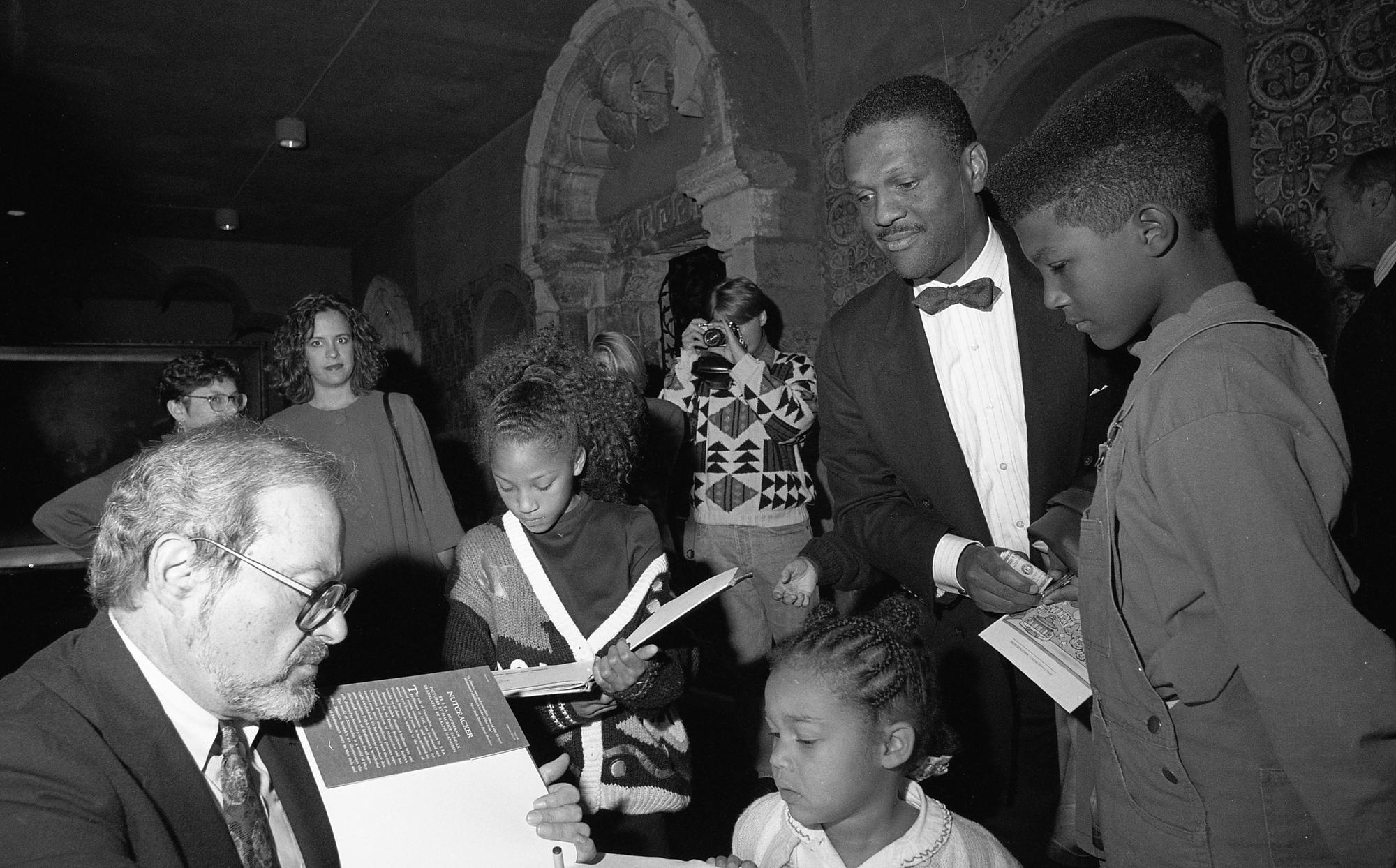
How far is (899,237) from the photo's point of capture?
2150 mm

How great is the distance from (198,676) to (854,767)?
44.1 inches

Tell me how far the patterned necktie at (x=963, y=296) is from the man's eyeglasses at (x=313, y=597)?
1401 millimetres

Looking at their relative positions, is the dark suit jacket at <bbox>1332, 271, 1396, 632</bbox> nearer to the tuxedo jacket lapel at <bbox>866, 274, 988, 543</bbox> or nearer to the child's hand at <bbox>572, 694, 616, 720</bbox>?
the tuxedo jacket lapel at <bbox>866, 274, 988, 543</bbox>

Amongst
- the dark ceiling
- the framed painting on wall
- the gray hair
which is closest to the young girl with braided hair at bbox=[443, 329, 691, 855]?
the gray hair

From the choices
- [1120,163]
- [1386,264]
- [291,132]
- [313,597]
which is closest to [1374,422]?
[1386,264]

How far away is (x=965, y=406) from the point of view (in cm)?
218

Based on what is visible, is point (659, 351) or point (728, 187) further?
point (659, 351)

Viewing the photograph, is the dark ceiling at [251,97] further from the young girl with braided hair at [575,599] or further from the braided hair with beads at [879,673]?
the braided hair with beads at [879,673]

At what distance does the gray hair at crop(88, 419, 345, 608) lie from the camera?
134cm

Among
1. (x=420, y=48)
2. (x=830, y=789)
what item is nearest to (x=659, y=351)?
(x=420, y=48)

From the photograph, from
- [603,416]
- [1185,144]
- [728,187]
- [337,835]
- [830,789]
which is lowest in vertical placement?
[830,789]

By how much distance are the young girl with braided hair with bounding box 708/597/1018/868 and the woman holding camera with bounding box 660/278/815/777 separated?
243 centimetres

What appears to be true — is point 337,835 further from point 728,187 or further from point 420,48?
point 420,48

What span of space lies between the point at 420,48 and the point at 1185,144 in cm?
756
